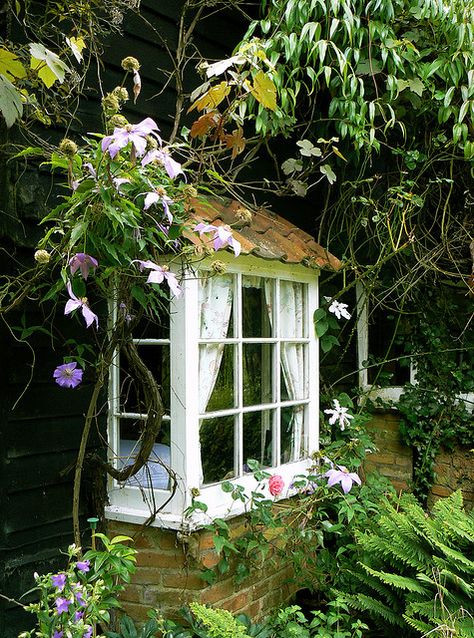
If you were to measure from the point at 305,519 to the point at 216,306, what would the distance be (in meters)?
1.23

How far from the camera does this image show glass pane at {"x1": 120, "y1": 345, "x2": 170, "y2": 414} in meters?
3.12

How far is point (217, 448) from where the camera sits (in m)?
3.22

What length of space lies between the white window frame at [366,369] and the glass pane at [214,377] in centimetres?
166

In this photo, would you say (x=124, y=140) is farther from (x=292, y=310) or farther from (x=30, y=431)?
(x=292, y=310)

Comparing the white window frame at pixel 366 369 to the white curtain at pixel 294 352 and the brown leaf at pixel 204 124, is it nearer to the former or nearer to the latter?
the white curtain at pixel 294 352

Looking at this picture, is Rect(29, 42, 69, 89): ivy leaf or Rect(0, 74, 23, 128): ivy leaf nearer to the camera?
Rect(0, 74, 23, 128): ivy leaf

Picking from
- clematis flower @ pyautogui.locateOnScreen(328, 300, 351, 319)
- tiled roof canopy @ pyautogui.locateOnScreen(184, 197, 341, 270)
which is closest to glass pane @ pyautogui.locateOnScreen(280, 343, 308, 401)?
clematis flower @ pyautogui.locateOnScreen(328, 300, 351, 319)

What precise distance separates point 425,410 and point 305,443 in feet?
3.96

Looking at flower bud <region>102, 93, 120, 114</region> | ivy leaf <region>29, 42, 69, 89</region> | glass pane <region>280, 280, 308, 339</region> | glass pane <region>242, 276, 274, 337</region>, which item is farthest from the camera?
glass pane <region>280, 280, 308, 339</region>

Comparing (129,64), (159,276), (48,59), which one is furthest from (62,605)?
(129,64)

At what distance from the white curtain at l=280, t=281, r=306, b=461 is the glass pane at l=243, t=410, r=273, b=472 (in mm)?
240

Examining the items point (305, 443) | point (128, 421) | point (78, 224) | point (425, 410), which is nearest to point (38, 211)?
point (78, 224)

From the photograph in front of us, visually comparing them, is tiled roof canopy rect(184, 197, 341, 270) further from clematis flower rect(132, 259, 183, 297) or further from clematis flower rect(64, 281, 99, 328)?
clematis flower rect(64, 281, 99, 328)

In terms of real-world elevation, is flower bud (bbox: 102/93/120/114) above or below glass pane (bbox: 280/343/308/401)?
above
